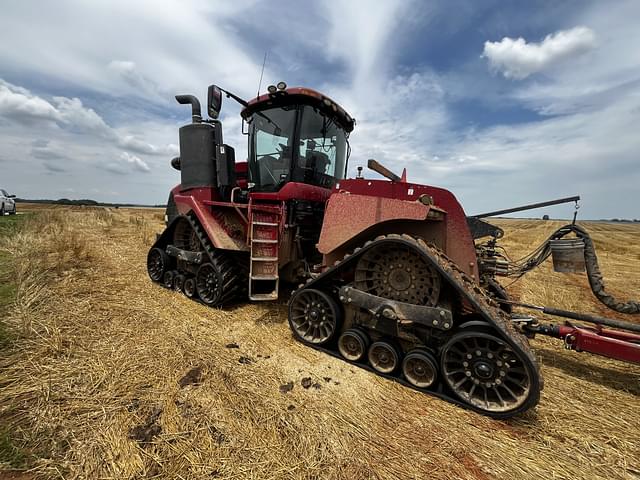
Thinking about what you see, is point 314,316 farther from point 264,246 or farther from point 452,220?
point 452,220

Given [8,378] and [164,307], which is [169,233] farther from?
[8,378]

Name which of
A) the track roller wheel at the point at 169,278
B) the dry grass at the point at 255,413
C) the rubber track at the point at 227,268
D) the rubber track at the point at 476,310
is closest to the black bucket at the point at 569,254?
the rubber track at the point at 476,310

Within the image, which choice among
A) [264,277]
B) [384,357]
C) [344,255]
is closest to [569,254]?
[384,357]

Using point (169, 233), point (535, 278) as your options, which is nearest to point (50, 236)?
point (169, 233)

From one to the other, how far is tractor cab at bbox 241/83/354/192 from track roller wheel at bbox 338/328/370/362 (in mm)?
2605

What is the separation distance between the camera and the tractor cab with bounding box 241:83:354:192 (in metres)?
4.83

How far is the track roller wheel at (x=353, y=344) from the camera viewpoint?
11.1 feet

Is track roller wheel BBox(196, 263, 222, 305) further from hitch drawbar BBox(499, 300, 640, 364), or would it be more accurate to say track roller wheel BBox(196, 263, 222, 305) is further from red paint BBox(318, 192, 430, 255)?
hitch drawbar BBox(499, 300, 640, 364)

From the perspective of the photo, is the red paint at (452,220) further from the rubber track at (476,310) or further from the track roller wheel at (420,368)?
the track roller wheel at (420,368)

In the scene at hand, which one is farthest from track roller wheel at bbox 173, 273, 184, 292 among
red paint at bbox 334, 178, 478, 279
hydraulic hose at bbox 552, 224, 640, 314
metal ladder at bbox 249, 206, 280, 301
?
hydraulic hose at bbox 552, 224, 640, 314

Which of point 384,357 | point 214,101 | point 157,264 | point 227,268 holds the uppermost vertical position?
point 214,101

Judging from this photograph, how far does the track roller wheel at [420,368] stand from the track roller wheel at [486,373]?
0.12 meters

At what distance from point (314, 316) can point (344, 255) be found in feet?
2.85

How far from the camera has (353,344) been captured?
3.51 meters
